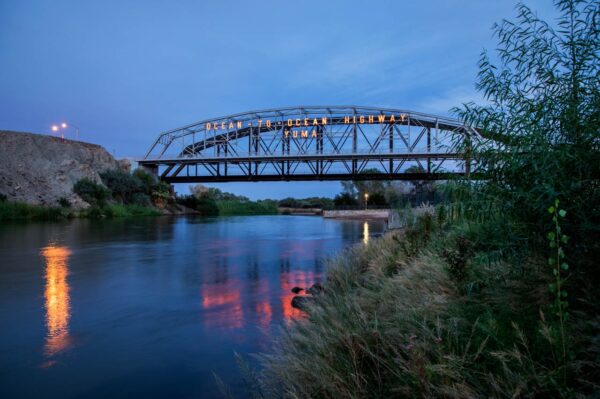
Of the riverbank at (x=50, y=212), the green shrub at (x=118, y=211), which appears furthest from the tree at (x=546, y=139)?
the green shrub at (x=118, y=211)

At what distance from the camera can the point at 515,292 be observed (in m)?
4.16

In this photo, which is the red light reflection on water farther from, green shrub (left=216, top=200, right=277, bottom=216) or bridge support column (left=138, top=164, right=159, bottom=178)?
green shrub (left=216, top=200, right=277, bottom=216)

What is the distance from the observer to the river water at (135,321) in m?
5.43

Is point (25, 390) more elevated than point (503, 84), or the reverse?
point (503, 84)

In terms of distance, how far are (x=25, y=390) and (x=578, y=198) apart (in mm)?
6468

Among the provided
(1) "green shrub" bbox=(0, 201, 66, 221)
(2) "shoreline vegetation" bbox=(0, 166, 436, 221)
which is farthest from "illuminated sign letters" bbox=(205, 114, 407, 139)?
(1) "green shrub" bbox=(0, 201, 66, 221)

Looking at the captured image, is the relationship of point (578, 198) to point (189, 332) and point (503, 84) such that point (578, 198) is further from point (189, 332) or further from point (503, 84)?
point (189, 332)

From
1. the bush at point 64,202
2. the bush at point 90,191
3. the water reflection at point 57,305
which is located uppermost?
the bush at point 90,191

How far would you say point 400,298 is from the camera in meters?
5.54

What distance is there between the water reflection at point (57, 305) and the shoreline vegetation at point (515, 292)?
139 inches

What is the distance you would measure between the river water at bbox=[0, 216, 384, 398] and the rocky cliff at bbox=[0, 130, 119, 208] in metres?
43.0

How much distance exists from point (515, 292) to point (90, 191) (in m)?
63.4

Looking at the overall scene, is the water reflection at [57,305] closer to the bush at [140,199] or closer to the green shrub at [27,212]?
the green shrub at [27,212]

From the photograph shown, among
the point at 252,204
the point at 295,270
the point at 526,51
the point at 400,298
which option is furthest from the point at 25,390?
the point at 252,204
